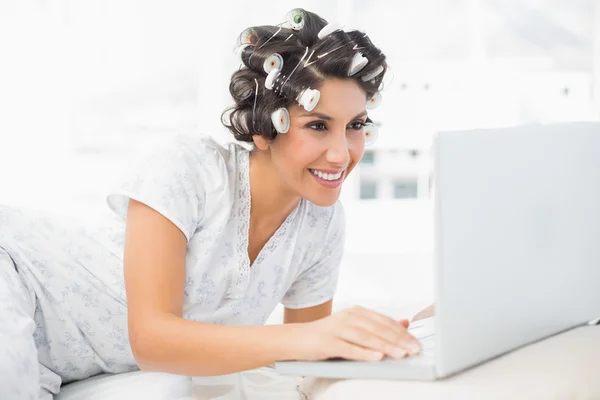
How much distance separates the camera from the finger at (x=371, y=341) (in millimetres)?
973

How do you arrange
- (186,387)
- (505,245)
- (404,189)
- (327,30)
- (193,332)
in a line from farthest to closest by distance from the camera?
(404,189), (327,30), (186,387), (193,332), (505,245)

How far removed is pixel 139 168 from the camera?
151 cm

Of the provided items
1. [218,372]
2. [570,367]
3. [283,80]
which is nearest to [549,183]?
[570,367]

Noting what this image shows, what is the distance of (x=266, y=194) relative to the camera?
1.66 meters

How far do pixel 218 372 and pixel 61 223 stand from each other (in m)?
0.73

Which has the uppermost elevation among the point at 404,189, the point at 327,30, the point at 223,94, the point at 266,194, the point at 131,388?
the point at 327,30

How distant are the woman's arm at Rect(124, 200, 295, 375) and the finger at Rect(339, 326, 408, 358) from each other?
0.30 feet

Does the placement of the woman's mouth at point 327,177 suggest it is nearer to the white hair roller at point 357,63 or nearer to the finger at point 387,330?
the white hair roller at point 357,63

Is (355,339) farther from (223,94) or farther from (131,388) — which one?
(223,94)

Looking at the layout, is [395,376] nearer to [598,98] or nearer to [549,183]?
[549,183]

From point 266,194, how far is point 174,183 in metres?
0.25

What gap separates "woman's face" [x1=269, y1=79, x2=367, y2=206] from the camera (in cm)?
148

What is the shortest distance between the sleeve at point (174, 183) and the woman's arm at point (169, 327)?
2cm

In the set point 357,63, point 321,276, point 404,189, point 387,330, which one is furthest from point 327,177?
point 404,189
